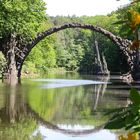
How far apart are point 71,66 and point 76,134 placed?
8793 cm

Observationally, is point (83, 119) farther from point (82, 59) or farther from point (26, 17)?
point (82, 59)

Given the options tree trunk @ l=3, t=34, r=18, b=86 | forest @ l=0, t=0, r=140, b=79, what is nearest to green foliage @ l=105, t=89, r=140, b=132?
forest @ l=0, t=0, r=140, b=79

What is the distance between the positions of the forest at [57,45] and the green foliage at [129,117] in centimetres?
24

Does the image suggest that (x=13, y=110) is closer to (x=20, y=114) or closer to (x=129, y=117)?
(x=20, y=114)

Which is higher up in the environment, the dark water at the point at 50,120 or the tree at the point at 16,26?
the tree at the point at 16,26

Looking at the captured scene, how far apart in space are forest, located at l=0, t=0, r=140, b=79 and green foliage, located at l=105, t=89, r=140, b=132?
0.24 meters

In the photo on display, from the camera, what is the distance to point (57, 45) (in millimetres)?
104750

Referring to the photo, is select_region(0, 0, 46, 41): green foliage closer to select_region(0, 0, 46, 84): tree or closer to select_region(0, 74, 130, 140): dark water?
select_region(0, 0, 46, 84): tree

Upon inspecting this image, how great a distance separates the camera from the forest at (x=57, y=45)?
97.8 ft

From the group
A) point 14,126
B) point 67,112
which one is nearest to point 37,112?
point 67,112

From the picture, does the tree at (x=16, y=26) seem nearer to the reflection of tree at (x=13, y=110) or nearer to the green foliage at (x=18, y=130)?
the reflection of tree at (x=13, y=110)

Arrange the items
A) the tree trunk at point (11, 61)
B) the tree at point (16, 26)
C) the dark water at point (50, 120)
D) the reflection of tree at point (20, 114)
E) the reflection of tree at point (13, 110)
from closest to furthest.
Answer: the dark water at point (50, 120)
the reflection of tree at point (20, 114)
the reflection of tree at point (13, 110)
the tree at point (16, 26)
the tree trunk at point (11, 61)

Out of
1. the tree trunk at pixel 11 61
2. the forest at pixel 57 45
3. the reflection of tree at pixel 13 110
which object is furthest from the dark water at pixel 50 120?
the tree trunk at pixel 11 61

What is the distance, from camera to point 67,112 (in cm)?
1485
